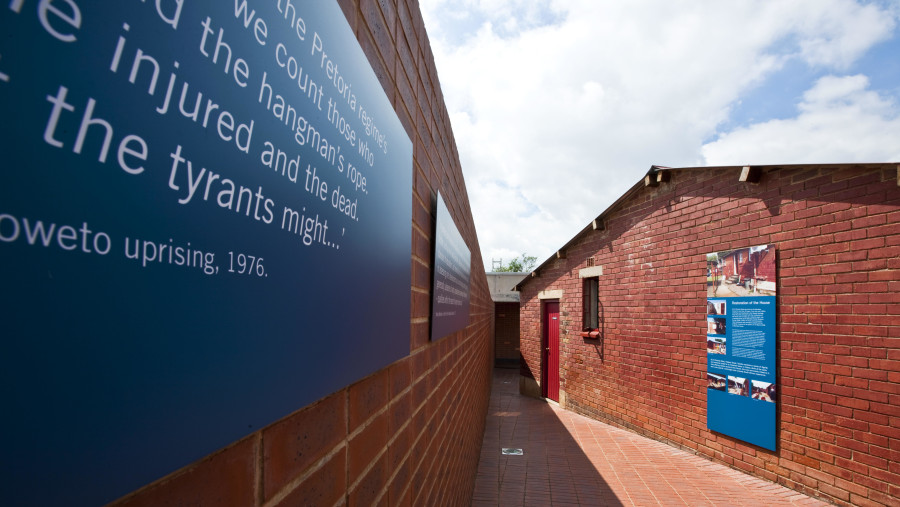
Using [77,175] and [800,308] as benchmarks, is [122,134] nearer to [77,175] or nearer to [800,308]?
[77,175]

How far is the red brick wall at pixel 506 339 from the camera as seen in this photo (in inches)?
885

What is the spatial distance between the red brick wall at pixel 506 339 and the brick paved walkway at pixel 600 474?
13.0 m

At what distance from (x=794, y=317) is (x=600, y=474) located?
3321 mm

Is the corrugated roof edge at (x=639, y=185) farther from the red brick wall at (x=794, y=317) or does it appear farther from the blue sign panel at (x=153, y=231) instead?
the blue sign panel at (x=153, y=231)

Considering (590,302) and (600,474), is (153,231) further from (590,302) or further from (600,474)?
(590,302)

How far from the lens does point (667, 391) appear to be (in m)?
8.01

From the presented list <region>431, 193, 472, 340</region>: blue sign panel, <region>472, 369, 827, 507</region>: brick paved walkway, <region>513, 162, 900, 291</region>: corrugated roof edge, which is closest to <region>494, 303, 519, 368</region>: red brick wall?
<region>513, 162, 900, 291</region>: corrugated roof edge

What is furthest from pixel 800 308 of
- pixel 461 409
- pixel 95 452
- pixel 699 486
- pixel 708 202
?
pixel 95 452

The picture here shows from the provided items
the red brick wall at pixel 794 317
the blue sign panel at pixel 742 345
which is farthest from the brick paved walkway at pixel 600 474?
the blue sign panel at pixel 742 345

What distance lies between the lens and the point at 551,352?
498 inches

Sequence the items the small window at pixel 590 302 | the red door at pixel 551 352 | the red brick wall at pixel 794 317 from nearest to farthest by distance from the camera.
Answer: the red brick wall at pixel 794 317
the small window at pixel 590 302
the red door at pixel 551 352

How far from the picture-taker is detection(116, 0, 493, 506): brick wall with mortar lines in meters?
0.71

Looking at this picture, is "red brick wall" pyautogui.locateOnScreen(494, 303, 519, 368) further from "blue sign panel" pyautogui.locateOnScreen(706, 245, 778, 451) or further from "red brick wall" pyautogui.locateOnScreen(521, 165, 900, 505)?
"blue sign panel" pyautogui.locateOnScreen(706, 245, 778, 451)

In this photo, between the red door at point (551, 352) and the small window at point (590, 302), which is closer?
the small window at point (590, 302)
